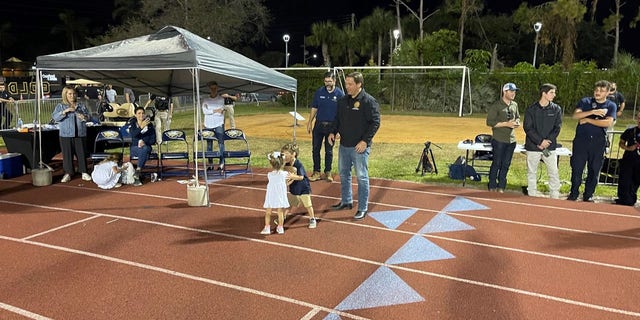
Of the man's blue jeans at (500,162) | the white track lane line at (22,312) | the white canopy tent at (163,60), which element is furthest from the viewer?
the man's blue jeans at (500,162)

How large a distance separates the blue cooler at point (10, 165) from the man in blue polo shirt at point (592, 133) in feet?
35.5

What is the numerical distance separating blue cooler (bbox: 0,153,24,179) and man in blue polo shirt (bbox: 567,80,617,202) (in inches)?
427

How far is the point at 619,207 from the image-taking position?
779 cm

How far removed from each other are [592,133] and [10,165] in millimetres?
11160

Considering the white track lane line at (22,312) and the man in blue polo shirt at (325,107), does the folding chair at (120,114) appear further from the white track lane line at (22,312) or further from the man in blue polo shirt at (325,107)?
the white track lane line at (22,312)

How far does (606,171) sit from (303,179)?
21.6 ft

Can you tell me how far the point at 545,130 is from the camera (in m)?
7.95

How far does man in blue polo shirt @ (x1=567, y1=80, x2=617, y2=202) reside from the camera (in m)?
7.69

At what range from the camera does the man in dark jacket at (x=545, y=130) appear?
787 centimetres

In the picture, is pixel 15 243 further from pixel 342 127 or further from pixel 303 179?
pixel 342 127

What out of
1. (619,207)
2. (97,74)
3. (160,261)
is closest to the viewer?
(160,261)

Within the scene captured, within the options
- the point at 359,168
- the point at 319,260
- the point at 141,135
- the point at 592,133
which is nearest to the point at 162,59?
the point at 141,135

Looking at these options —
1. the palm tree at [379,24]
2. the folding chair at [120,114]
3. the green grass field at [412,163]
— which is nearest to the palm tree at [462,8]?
Result: the palm tree at [379,24]

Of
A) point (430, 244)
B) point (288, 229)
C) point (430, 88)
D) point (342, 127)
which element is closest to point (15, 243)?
point (288, 229)
